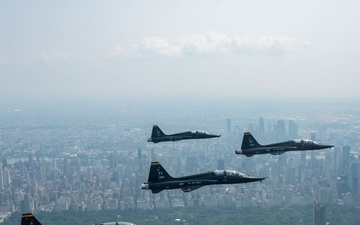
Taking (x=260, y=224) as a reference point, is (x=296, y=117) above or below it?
above

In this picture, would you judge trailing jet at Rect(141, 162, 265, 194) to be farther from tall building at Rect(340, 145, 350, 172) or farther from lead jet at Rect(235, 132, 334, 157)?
tall building at Rect(340, 145, 350, 172)

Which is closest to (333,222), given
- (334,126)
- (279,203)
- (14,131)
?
(279,203)

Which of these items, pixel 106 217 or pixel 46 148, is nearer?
pixel 106 217

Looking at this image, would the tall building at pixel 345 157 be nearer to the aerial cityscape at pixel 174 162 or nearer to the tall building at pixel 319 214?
the aerial cityscape at pixel 174 162

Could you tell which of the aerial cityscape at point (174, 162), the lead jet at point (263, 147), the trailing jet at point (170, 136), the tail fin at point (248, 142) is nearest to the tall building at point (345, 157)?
the aerial cityscape at point (174, 162)

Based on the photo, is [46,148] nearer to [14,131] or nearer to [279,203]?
[14,131]
